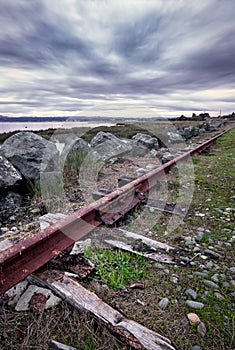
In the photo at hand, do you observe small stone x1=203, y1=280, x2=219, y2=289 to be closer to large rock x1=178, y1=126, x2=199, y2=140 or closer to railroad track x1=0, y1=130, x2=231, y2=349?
railroad track x1=0, y1=130, x2=231, y2=349

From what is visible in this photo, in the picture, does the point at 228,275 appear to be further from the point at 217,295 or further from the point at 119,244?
the point at 119,244

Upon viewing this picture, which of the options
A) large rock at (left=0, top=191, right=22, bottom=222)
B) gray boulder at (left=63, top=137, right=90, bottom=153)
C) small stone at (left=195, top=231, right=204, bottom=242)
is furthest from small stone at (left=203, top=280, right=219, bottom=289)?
gray boulder at (left=63, top=137, right=90, bottom=153)

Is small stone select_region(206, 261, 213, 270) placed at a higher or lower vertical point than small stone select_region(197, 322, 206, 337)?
lower

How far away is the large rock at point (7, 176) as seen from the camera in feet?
11.5

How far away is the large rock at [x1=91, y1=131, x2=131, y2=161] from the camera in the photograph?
675 cm

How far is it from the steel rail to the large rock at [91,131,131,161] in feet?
11.2

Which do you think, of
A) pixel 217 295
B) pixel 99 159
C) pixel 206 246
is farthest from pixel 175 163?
pixel 217 295

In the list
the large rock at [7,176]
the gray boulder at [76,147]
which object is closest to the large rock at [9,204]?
the large rock at [7,176]

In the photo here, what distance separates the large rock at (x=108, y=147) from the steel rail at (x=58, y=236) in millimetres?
3401

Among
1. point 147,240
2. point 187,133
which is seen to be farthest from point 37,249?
point 187,133

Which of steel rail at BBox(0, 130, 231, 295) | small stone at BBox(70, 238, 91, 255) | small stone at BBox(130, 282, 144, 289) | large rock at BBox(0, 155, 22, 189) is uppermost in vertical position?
large rock at BBox(0, 155, 22, 189)

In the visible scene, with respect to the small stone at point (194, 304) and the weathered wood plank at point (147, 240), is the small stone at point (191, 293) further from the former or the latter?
the weathered wood plank at point (147, 240)

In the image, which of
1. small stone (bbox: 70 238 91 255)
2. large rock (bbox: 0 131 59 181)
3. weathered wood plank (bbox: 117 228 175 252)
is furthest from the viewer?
large rock (bbox: 0 131 59 181)

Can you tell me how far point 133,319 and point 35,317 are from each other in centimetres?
61
